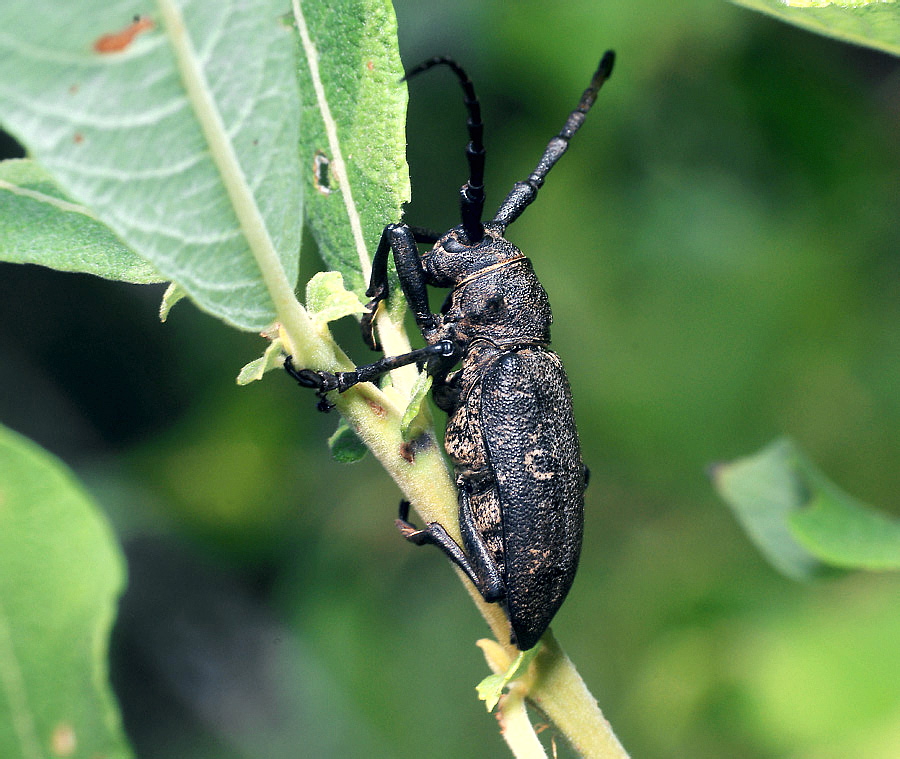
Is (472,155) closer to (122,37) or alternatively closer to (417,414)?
(417,414)

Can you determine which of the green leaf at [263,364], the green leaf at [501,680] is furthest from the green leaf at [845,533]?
the green leaf at [263,364]

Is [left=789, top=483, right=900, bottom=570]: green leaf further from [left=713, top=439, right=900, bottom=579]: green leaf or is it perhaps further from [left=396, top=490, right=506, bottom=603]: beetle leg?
[left=396, top=490, right=506, bottom=603]: beetle leg

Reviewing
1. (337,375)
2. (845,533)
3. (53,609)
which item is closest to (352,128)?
(337,375)

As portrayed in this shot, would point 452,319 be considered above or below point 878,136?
below

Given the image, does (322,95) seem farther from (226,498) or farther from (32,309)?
(32,309)

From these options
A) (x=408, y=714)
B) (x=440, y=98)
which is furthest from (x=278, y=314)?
(x=440, y=98)

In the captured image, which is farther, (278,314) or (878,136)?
(878,136)
